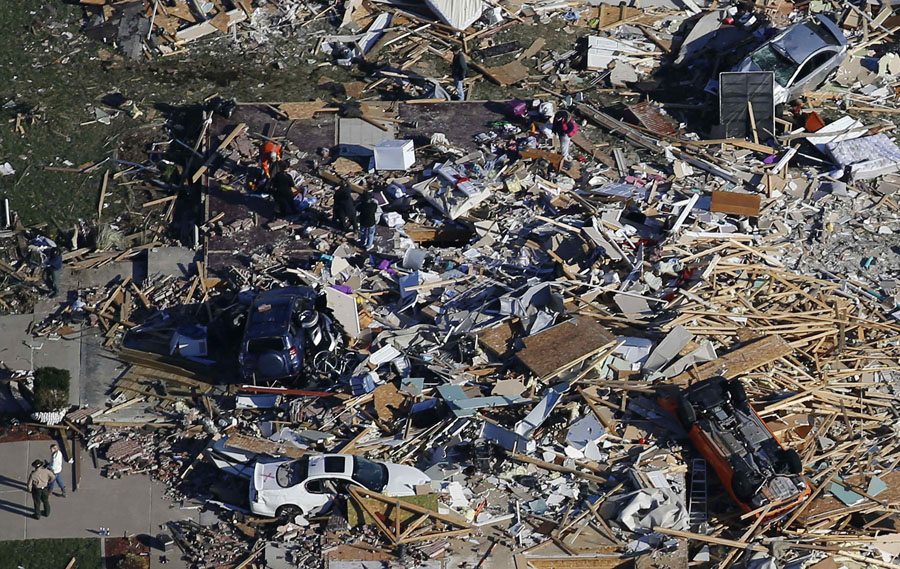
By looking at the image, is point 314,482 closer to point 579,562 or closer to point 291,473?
point 291,473

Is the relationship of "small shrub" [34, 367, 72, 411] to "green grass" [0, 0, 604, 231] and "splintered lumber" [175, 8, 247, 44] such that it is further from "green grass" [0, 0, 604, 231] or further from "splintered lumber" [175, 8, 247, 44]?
"splintered lumber" [175, 8, 247, 44]

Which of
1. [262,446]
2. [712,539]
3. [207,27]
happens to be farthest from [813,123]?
[207,27]

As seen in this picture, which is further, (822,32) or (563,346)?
(822,32)

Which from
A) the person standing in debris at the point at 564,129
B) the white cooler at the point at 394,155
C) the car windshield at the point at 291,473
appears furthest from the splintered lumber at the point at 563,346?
the white cooler at the point at 394,155

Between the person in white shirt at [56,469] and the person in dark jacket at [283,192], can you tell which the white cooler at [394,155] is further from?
the person in white shirt at [56,469]

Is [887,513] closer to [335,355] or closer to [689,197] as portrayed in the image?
[689,197]
